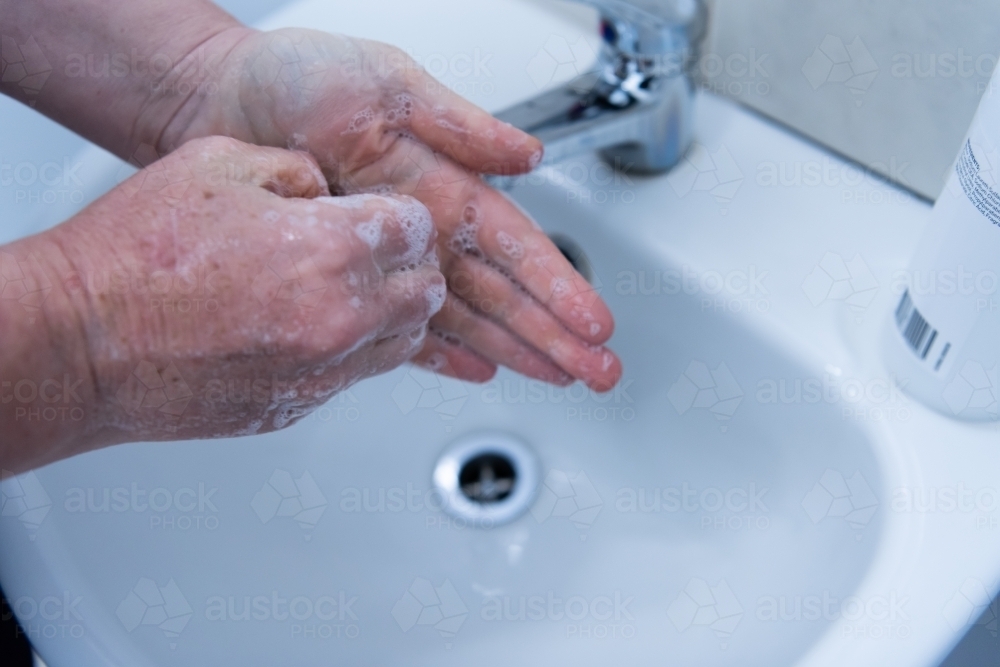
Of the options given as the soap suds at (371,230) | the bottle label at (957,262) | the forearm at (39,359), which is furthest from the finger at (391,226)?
the bottle label at (957,262)

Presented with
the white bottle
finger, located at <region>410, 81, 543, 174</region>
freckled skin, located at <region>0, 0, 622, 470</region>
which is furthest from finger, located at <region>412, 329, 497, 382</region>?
the white bottle

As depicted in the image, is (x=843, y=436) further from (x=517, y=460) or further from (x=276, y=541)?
(x=276, y=541)

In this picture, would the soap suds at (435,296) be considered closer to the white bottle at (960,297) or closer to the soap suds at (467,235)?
the soap suds at (467,235)

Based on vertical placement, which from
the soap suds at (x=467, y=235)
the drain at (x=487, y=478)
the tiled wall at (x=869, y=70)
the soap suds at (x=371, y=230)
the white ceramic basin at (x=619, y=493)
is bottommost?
the drain at (x=487, y=478)

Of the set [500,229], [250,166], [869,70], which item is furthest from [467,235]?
[869,70]

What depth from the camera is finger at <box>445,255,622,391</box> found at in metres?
0.44

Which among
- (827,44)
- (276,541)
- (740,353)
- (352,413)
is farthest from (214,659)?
(827,44)

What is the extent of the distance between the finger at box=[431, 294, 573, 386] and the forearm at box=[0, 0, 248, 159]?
6.9 inches

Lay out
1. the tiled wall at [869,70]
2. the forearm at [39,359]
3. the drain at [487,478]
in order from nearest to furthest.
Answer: the forearm at [39,359] < the tiled wall at [869,70] < the drain at [487,478]

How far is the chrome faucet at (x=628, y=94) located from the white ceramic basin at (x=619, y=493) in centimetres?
4

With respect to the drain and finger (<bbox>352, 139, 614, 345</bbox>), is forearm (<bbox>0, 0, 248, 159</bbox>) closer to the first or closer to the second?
finger (<bbox>352, 139, 614, 345</bbox>)

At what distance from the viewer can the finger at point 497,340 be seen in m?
0.46

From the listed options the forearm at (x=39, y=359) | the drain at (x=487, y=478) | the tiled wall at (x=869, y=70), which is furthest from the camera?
the drain at (x=487, y=478)

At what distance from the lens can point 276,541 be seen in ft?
1.56
